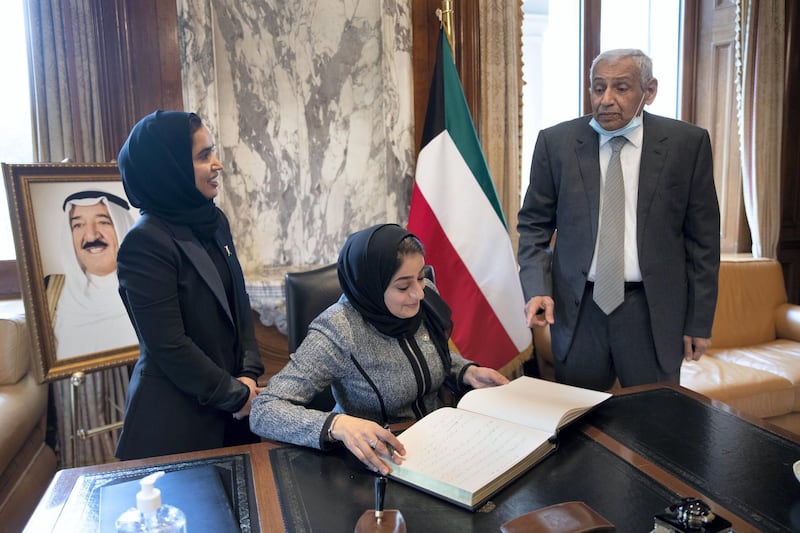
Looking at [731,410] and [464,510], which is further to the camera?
[731,410]

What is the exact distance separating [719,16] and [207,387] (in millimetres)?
3928

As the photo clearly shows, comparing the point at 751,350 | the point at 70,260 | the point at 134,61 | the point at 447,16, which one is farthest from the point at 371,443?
the point at 751,350

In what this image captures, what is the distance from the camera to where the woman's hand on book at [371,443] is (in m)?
1.04

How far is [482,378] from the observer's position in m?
1.49

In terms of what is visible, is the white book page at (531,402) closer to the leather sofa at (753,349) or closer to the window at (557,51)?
the leather sofa at (753,349)

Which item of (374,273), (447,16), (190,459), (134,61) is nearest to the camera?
(190,459)

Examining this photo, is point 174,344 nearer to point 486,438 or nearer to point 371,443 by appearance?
point 371,443

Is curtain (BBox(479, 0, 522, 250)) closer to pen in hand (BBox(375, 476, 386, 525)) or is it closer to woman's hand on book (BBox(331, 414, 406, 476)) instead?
woman's hand on book (BBox(331, 414, 406, 476))

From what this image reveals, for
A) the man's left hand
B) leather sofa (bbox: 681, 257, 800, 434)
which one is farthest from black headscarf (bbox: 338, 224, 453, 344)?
leather sofa (bbox: 681, 257, 800, 434)

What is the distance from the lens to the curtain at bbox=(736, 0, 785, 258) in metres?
3.60

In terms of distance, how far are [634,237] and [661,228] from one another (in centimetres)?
8

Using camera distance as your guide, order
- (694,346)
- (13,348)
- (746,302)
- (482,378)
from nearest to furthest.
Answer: (482,378)
(694,346)
(13,348)
(746,302)

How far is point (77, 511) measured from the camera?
0.93 m

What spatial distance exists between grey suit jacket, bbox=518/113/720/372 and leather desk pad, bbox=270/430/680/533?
0.82 meters
